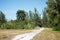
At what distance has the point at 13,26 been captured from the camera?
54.2 meters

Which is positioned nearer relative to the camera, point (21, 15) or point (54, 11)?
point (54, 11)

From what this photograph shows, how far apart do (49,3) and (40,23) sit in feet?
175

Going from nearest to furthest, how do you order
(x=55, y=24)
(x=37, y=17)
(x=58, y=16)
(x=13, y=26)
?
1. (x=58, y=16)
2. (x=55, y=24)
3. (x=13, y=26)
4. (x=37, y=17)

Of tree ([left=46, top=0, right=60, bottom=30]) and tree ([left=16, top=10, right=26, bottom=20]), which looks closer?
tree ([left=46, top=0, right=60, bottom=30])

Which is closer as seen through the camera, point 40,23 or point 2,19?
point 2,19

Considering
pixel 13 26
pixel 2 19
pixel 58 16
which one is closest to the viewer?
pixel 58 16

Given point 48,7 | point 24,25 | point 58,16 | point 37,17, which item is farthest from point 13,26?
point 37,17

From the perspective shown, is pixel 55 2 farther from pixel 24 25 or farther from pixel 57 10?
pixel 24 25

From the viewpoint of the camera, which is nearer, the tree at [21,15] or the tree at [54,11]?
the tree at [54,11]

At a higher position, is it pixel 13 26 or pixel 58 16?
pixel 58 16

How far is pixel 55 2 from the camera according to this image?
3562 cm

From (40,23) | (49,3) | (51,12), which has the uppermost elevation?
(49,3)

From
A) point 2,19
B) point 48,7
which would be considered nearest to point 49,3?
point 48,7

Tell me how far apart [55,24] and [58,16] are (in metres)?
3.13
